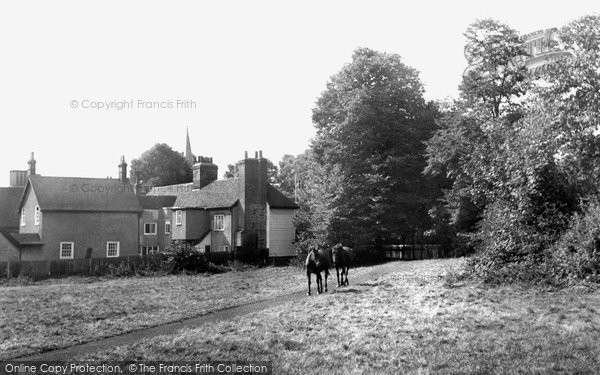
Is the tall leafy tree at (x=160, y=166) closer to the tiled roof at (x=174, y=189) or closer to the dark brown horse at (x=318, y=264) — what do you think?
the tiled roof at (x=174, y=189)

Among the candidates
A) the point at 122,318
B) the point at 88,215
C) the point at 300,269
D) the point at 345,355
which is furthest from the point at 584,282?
the point at 88,215

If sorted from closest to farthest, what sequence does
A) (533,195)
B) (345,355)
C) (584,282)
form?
(345,355) → (584,282) → (533,195)

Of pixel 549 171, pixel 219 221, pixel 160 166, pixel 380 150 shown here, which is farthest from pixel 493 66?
pixel 160 166

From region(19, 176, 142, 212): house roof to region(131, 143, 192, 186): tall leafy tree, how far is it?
3391 centimetres

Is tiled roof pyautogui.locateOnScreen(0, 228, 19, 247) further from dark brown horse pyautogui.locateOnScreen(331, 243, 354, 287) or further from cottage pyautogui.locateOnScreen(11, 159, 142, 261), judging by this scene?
dark brown horse pyautogui.locateOnScreen(331, 243, 354, 287)

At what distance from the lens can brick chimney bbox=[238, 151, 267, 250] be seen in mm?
52469

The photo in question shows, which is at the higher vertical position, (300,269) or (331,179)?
(331,179)

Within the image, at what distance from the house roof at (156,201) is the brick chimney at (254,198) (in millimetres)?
14631

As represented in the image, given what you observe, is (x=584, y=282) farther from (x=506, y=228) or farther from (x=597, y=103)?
(x=597, y=103)

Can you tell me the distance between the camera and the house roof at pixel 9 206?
58781mm

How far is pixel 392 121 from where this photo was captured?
44375 millimetres

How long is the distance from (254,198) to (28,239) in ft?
60.3

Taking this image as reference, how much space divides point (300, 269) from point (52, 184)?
2298cm

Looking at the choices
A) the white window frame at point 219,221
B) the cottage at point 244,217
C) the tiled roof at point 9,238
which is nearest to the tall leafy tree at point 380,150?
the cottage at point 244,217
